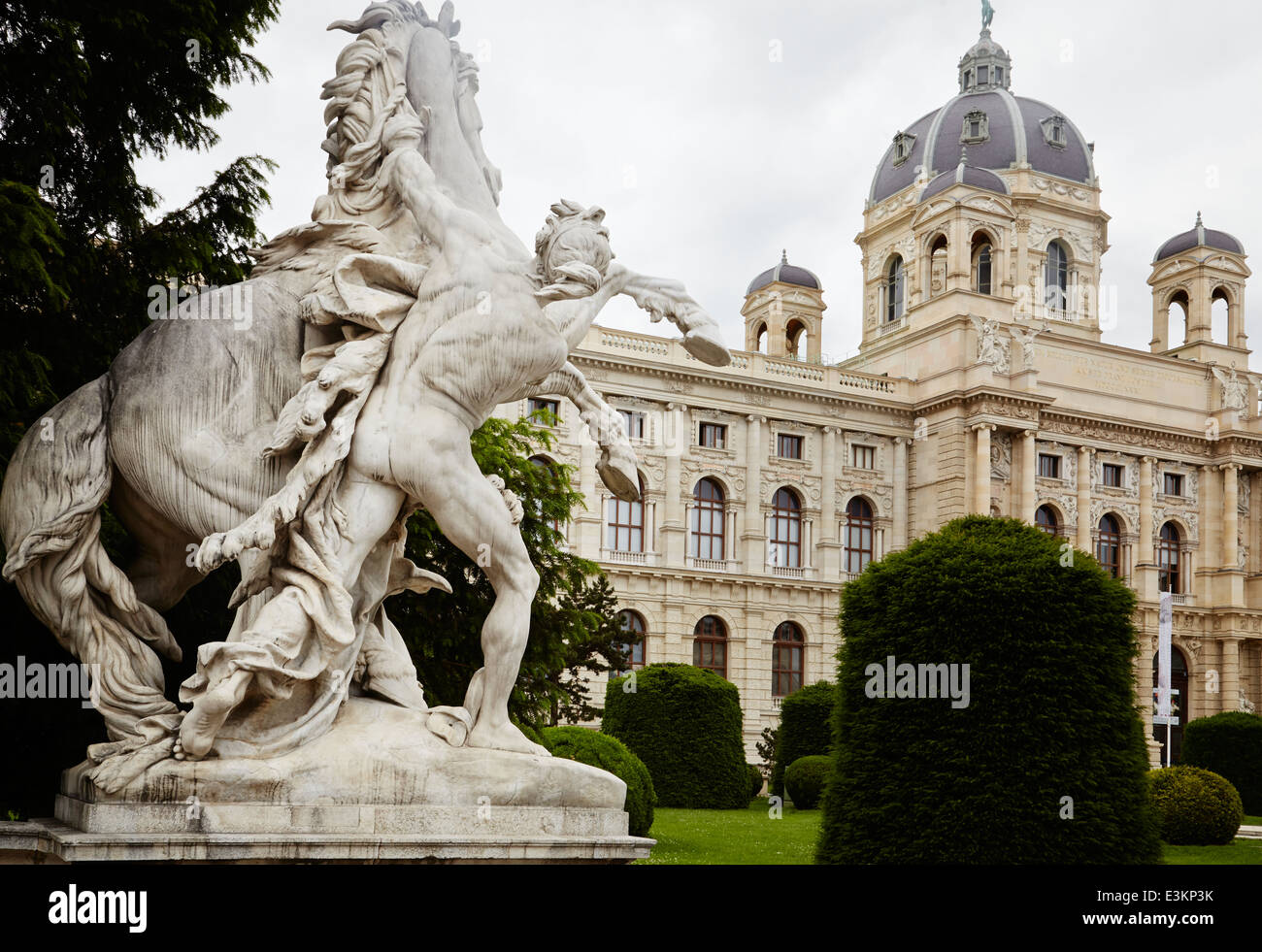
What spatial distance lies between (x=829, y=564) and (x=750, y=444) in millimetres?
4559

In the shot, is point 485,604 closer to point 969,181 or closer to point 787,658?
point 787,658

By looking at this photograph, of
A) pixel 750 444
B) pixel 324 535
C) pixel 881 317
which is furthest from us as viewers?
pixel 881 317

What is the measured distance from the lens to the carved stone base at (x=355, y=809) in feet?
10.3

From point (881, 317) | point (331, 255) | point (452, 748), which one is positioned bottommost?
point (452, 748)

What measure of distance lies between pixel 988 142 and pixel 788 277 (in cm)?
889

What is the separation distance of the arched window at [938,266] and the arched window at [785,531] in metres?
9.60

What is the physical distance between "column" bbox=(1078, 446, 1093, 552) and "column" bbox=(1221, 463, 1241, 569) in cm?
611

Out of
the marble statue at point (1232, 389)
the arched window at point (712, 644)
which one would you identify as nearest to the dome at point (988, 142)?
the marble statue at point (1232, 389)

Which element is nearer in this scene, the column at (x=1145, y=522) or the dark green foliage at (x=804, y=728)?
the dark green foliage at (x=804, y=728)

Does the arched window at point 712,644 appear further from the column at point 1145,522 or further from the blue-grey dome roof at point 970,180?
the blue-grey dome roof at point 970,180

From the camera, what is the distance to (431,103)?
3949 millimetres
